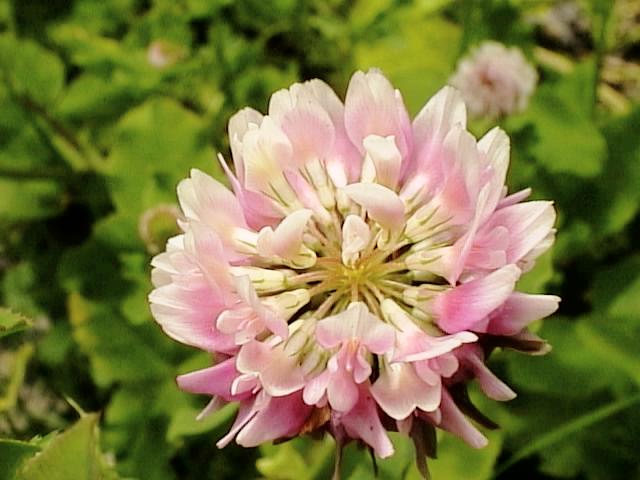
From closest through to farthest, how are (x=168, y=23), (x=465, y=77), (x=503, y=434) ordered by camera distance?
(x=503, y=434)
(x=465, y=77)
(x=168, y=23)

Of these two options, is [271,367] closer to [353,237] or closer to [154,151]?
[353,237]

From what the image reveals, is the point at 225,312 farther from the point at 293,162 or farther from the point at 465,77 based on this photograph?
the point at 465,77

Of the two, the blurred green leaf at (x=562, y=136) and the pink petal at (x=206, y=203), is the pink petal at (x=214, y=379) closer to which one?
the pink petal at (x=206, y=203)

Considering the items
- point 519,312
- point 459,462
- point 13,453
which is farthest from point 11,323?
point 459,462

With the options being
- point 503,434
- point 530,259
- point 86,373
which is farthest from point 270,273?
point 86,373

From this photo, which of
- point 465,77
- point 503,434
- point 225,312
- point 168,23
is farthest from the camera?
point 168,23

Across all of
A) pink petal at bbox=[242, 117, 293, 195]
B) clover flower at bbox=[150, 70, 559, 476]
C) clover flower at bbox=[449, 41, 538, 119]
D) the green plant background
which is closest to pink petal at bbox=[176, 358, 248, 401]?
clover flower at bbox=[150, 70, 559, 476]

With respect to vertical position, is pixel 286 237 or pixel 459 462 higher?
pixel 286 237

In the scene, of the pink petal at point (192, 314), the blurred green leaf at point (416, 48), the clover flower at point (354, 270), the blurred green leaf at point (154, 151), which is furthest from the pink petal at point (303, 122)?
the blurred green leaf at point (416, 48)
